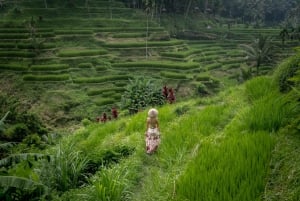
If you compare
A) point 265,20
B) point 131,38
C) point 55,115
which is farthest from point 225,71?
point 265,20

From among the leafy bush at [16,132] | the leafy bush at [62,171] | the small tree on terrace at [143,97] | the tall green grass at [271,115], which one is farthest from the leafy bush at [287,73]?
the leafy bush at [16,132]

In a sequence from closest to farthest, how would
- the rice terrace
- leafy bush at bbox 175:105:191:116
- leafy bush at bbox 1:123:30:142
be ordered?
the rice terrace, leafy bush at bbox 175:105:191:116, leafy bush at bbox 1:123:30:142

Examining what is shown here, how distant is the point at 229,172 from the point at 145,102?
10873 mm

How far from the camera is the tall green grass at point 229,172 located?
314cm

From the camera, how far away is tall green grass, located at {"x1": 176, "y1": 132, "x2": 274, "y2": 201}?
314 centimetres

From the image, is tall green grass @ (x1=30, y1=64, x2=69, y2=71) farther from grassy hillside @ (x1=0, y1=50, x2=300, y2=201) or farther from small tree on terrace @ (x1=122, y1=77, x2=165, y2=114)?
grassy hillside @ (x1=0, y1=50, x2=300, y2=201)

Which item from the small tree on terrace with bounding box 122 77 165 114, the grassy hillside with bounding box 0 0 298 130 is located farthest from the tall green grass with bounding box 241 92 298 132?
the grassy hillside with bounding box 0 0 298 130

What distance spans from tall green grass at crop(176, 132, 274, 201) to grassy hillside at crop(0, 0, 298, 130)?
22875 mm

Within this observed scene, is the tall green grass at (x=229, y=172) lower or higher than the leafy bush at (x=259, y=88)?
lower

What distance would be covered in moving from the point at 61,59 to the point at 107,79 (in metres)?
6.09

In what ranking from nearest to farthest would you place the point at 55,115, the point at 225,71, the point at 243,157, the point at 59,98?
1. the point at 243,157
2. the point at 55,115
3. the point at 59,98
4. the point at 225,71

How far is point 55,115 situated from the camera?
27.3 metres

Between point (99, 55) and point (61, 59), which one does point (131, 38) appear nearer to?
point (99, 55)

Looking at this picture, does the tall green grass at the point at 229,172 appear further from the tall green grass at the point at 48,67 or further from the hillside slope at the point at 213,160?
the tall green grass at the point at 48,67
